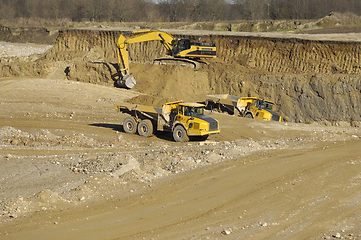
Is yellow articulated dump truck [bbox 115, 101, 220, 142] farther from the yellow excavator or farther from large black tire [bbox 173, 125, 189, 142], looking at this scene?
the yellow excavator

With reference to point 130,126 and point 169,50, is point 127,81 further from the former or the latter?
point 130,126

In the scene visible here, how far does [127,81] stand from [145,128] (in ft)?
39.0

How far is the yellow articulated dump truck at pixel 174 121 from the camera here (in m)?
17.8

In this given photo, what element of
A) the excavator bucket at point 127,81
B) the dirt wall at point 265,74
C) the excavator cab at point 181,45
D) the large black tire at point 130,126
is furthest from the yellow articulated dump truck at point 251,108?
the excavator bucket at point 127,81

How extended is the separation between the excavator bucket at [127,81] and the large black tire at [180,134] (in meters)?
13.0

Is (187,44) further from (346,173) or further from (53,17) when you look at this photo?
(53,17)

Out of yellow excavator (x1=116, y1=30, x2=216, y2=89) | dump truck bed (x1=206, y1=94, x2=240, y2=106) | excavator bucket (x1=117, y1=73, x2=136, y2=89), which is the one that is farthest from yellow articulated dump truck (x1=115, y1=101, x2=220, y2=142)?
yellow excavator (x1=116, y1=30, x2=216, y2=89)

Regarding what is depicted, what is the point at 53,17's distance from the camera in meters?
76.6

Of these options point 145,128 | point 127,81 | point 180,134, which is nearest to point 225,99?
point 180,134

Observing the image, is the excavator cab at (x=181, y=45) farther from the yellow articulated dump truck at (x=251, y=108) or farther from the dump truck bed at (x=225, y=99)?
the yellow articulated dump truck at (x=251, y=108)

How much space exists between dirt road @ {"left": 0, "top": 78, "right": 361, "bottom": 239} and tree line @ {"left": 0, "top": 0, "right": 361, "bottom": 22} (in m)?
48.5

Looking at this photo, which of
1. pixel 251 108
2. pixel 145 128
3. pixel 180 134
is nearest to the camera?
pixel 180 134

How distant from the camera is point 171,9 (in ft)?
255

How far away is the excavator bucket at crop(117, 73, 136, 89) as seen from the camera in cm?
3027
